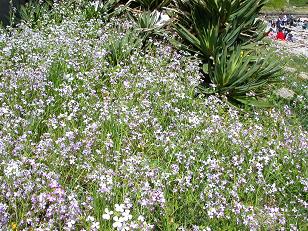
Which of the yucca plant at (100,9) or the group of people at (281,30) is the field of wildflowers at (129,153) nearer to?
the yucca plant at (100,9)

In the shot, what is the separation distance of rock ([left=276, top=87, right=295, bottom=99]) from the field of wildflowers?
160cm

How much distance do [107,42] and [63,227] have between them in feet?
13.3

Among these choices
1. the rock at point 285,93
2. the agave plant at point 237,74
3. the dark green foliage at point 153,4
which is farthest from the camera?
the dark green foliage at point 153,4

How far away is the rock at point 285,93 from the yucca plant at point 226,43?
2.82 feet

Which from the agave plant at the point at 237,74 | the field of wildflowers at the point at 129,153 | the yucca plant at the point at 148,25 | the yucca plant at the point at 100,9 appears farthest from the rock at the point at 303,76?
the yucca plant at the point at 100,9

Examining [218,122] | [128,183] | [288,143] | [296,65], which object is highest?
[128,183]

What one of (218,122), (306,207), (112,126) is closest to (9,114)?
(112,126)

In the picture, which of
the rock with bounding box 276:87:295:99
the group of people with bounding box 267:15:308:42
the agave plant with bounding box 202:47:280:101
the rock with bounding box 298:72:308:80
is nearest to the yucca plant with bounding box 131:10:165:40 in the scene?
the agave plant with bounding box 202:47:280:101

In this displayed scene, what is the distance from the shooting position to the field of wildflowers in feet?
9.96

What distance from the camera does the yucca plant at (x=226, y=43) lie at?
6219 mm

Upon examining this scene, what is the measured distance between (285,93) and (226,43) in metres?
1.79

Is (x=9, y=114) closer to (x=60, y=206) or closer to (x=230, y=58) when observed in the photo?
(x=60, y=206)

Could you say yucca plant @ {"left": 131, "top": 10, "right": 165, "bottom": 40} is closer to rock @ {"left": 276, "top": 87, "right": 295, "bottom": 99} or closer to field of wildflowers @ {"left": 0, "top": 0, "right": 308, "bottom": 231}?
field of wildflowers @ {"left": 0, "top": 0, "right": 308, "bottom": 231}

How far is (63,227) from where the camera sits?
2.84m
